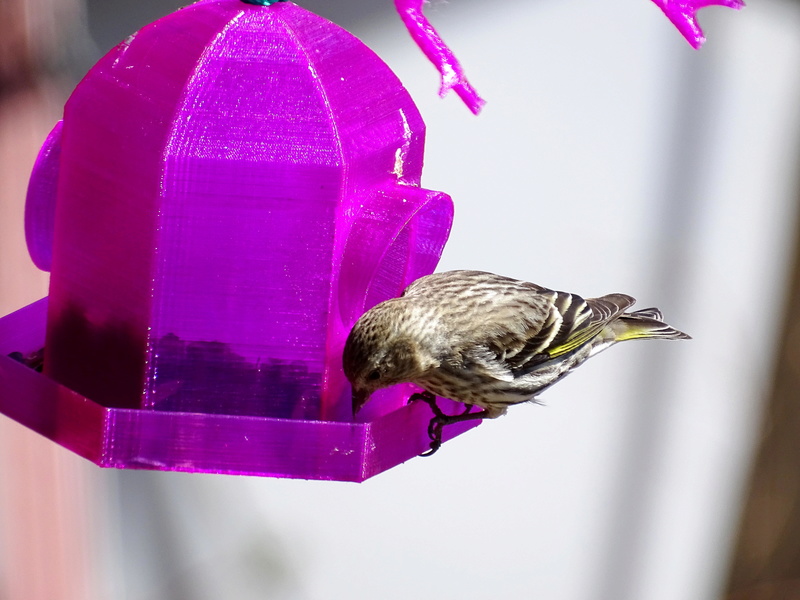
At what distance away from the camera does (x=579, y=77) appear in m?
4.21

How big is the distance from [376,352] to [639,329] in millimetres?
1436

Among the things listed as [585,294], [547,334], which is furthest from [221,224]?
[585,294]

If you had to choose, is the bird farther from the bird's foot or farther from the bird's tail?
the bird's tail

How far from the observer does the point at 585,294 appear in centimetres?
435

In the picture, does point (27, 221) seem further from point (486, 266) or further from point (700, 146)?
point (700, 146)

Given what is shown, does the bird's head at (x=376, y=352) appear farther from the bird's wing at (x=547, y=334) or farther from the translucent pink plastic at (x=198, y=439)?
the bird's wing at (x=547, y=334)

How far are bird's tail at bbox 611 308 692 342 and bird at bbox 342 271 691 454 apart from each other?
0.24 metres

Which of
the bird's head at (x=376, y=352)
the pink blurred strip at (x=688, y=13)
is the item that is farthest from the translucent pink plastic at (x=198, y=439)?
the pink blurred strip at (x=688, y=13)

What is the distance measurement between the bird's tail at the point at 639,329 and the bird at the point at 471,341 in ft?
0.78

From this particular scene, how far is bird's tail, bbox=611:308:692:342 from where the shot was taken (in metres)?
3.19

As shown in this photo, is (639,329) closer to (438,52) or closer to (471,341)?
(471,341)

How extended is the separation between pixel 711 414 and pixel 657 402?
0.30 m

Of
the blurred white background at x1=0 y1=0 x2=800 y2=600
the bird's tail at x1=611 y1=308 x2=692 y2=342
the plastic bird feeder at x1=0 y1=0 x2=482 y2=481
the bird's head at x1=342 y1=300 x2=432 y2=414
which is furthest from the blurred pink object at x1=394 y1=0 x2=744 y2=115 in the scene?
the blurred white background at x1=0 y1=0 x2=800 y2=600

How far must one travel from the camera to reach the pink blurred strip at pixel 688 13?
2061 millimetres
